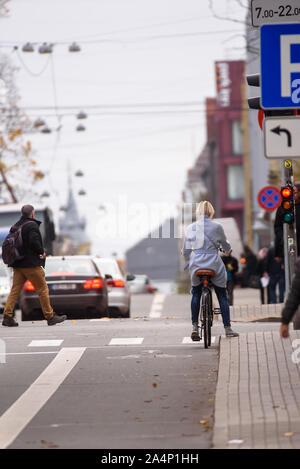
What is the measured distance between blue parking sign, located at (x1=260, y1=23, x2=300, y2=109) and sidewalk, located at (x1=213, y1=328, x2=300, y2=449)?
2471 millimetres

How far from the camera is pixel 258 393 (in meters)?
10.3

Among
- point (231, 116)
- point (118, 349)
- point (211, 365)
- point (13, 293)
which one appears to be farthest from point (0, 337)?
point (231, 116)

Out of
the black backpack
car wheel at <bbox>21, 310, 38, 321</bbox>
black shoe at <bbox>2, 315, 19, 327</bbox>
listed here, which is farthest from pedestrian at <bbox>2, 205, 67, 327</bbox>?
car wheel at <bbox>21, 310, 38, 321</bbox>

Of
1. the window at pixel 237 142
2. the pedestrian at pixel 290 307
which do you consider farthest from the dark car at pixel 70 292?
the window at pixel 237 142

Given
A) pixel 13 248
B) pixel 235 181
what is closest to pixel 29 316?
pixel 13 248

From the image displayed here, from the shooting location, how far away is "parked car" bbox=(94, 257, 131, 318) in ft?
85.1

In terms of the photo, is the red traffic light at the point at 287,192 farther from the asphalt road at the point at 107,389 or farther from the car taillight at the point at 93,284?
the car taillight at the point at 93,284

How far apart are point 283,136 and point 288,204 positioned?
5638 mm

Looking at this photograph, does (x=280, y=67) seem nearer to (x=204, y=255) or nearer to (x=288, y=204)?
(x=204, y=255)

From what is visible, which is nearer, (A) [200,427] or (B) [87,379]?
(A) [200,427]

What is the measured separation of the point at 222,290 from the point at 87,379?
3081 mm

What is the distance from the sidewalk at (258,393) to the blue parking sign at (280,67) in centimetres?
247
